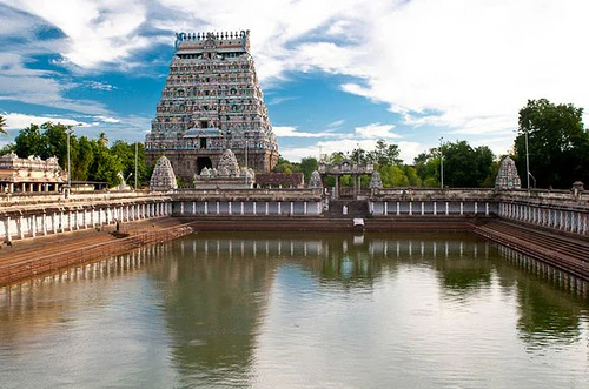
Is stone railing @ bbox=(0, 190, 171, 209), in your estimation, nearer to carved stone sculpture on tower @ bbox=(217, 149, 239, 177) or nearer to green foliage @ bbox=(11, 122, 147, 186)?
carved stone sculpture on tower @ bbox=(217, 149, 239, 177)

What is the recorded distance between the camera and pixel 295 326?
2608 centimetres

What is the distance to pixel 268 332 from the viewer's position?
25156 mm

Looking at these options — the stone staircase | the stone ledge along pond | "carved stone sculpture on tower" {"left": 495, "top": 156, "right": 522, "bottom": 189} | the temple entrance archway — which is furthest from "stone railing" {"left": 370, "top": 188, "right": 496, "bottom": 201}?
the temple entrance archway

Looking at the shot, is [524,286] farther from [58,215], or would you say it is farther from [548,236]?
[58,215]

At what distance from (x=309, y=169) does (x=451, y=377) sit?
142 metres

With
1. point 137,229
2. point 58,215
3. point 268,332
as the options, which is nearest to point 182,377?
point 268,332

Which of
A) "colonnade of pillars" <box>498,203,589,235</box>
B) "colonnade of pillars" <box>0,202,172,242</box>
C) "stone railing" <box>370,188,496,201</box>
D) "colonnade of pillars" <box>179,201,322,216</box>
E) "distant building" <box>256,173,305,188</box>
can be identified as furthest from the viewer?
"distant building" <box>256,173,305,188</box>

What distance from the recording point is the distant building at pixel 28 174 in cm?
7556

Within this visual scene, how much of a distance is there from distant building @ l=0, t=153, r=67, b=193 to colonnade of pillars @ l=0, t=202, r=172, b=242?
14.1 metres

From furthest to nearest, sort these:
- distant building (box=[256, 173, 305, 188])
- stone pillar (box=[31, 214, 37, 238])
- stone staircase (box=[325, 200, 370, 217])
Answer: distant building (box=[256, 173, 305, 188]) → stone staircase (box=[325, 200, 370, 217]) → stone pillar (box=[31, 214, 37, 238])

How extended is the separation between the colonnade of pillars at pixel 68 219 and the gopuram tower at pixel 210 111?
52465 mm

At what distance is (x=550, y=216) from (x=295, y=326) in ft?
120

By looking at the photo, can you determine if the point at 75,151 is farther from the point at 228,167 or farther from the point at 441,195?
the point at 441,195

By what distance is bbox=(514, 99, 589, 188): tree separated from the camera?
7675 centimetres
